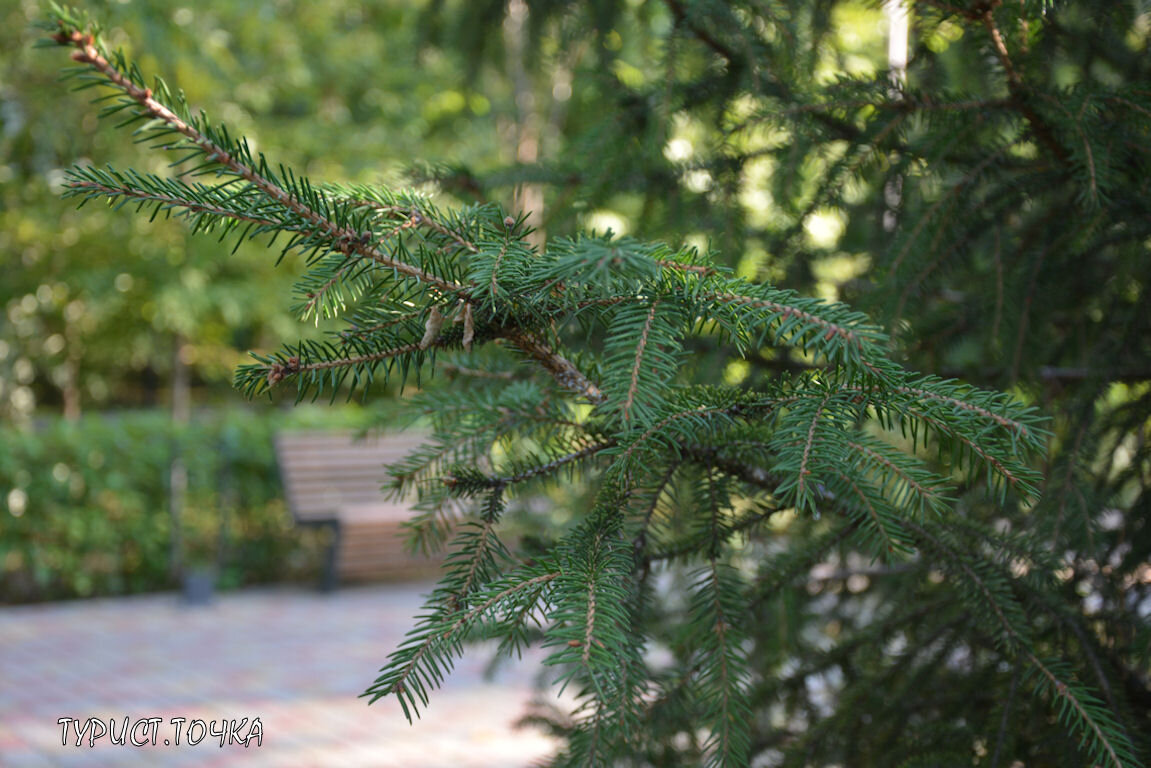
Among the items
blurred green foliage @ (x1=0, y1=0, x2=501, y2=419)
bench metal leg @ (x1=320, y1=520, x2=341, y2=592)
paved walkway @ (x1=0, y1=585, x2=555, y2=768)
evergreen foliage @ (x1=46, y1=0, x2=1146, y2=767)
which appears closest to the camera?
evergreen foliage @ (x1=46, y1=0, x2=1146, y2=767)

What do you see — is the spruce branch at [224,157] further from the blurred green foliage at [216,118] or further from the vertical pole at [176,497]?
the vertical pole at [176,497]

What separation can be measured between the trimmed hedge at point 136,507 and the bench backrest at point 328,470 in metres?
0.41

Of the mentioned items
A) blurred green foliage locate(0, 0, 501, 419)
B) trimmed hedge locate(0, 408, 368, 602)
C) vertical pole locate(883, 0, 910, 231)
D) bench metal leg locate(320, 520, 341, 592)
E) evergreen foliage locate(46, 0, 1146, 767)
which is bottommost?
evergreen foliage locate(46, 0, 1146, 767)

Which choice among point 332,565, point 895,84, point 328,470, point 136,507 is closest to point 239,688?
point 332,565

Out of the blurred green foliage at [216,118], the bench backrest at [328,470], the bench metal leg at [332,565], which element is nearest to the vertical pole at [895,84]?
the bench backrest at [328,470]

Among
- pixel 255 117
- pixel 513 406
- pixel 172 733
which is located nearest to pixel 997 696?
pixel 513 406

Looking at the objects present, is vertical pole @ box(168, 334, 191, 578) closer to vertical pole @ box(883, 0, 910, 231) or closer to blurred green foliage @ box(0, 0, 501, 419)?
blurred green foliage @ box(0, 0, 501, 419)

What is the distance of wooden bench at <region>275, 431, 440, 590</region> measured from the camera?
7.73 metres

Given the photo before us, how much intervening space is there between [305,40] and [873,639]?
11059 millimetres

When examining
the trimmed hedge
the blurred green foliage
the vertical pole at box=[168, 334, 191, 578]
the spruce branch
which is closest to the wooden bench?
the trimmed hedge

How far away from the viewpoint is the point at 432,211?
121 cm

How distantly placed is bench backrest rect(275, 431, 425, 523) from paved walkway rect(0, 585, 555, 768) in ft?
2.71

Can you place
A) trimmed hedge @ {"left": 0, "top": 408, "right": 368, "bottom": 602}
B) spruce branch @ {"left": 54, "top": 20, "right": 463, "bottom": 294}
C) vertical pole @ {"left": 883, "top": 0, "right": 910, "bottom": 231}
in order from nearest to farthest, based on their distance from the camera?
spruce branch @ {"left": 54, "top": 20, "right": 463, "bottom": 294} < vertical pole @ {"left": 883, "top": 0, "right": 910, "bottom": 231} < trimmed hedge @ {"left": 0, "top": 408, "right": 368, "bottom": 602}

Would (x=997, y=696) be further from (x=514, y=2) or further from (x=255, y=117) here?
(x=255, y=117)
